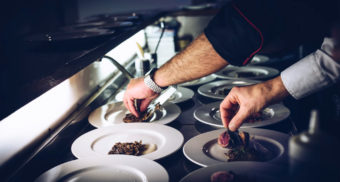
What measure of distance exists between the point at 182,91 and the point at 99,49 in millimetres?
861

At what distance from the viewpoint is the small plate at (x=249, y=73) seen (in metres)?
2.52

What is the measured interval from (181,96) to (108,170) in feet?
3.14

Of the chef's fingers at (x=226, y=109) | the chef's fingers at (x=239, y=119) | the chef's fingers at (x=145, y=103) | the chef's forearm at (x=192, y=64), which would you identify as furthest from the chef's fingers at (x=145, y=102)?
the chef's fingers at (x=239, y=119)

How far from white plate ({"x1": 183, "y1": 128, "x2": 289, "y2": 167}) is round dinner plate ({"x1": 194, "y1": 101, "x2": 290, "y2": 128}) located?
86mm

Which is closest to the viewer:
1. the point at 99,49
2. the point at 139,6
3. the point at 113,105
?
the point at 99,49

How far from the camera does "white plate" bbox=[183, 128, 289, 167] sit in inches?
51.6

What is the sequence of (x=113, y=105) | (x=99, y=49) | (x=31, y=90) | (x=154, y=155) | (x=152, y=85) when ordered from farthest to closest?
(x=113, y=105)
(x=152, y=85)
(x=99, y=49)
(x=154, y=155)
(x=31, y=90)

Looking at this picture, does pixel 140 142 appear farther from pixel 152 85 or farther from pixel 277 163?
pixel 277 163

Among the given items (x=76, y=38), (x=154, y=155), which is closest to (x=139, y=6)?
(x=76, y=38)

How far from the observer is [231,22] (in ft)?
4.89

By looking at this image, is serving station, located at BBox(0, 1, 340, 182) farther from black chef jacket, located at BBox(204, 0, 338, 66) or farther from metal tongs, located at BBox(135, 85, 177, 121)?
black chef jacket, located at BBox(204, 0, 338, 66)

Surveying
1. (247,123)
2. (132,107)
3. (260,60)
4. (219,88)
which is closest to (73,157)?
(132,107)

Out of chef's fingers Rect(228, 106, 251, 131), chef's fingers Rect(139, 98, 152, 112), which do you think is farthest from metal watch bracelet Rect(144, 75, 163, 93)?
chef's fingers Rect(228, 106, 251, 131)

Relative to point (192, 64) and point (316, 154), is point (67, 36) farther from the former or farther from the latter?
point (316, 154)
